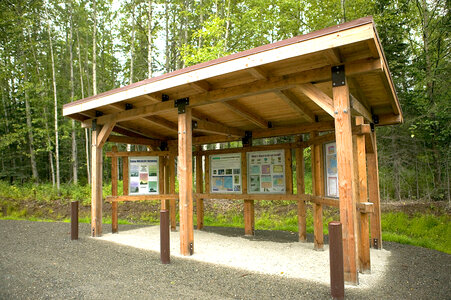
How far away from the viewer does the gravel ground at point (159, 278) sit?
3387 millimetres

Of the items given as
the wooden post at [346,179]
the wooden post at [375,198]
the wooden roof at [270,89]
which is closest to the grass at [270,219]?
the wooden post at [375,198]

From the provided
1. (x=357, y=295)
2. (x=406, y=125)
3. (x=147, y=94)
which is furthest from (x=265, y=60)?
(x=406, y=125)

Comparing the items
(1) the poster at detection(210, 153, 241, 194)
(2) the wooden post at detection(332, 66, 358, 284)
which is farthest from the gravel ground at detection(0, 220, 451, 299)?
(1) the poster at detection(210, 153, 241, 194)

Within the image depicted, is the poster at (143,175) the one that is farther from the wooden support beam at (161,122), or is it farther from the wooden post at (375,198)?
the wooden post at (375,198)

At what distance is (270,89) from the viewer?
4.30 meters

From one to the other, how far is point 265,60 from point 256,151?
354 cm

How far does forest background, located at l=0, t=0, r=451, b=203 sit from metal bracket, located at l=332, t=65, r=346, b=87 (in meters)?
6.59

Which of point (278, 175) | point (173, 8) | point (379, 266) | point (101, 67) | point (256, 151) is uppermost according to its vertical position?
point (173, 8)

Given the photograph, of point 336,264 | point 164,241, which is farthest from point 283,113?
point 336,264

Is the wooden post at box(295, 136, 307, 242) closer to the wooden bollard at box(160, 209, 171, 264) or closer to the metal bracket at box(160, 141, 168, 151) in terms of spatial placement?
the wooden bollard at box(160, 209, 171, 264)

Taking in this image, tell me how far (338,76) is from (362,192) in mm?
1733

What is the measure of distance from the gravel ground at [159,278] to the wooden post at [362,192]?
13.0 inches

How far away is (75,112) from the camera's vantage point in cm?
651

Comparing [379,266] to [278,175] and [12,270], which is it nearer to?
[278,175]
